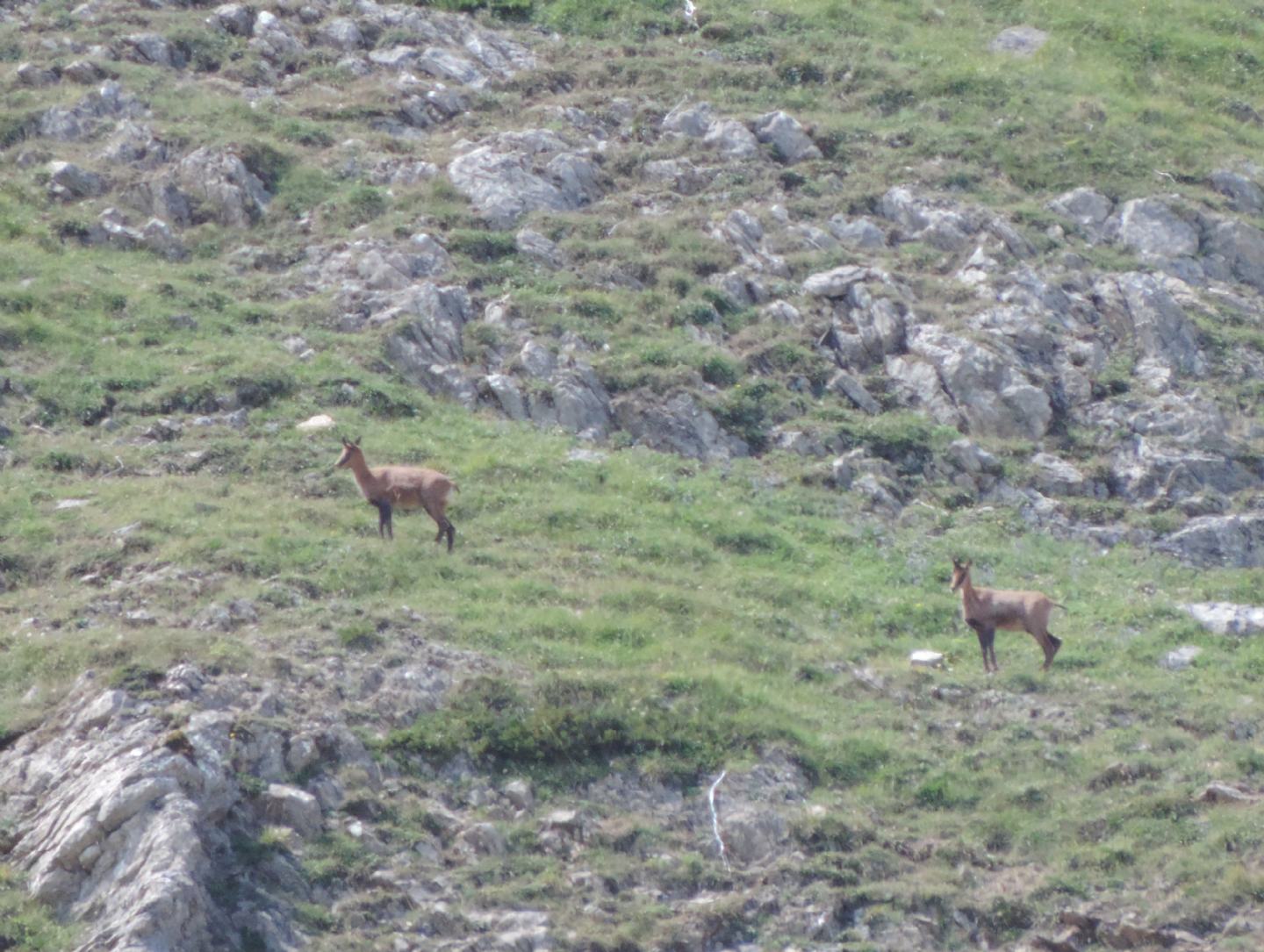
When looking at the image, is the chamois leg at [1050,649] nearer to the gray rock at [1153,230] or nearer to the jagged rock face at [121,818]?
the jagged rock face at [121,818]

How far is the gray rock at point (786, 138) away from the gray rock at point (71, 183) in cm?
1358

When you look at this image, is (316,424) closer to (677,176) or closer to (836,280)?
(836,280)

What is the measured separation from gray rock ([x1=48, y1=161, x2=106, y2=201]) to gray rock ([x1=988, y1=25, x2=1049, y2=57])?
2218 centimetres

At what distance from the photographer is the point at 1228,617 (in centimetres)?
2245

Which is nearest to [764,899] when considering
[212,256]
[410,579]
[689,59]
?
[410,579]

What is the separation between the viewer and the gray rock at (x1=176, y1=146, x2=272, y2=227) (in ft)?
99.3

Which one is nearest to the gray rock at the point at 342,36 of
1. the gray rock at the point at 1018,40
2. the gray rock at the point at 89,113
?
the gray rock at the point at 89,113

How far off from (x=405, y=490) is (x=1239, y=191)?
2187 centimetres

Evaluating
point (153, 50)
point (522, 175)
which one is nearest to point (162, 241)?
point (522, 175)

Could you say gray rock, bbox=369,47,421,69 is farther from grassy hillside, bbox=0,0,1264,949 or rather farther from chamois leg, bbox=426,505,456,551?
chamois leg, bbox=426,505,456,551

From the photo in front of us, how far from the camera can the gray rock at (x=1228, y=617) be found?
22.2 m

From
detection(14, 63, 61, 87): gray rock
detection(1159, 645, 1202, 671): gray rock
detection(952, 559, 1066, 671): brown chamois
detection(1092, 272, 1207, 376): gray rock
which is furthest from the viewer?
detection(14, 63, 61, 87): gray rock

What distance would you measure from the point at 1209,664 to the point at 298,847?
12.5 m

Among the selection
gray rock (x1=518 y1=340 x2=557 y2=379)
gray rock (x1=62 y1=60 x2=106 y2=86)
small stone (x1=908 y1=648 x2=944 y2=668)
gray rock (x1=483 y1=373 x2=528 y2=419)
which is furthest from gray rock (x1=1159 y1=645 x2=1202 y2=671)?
gray rock (x1=62 y1=60 x2=106 y2=86)
